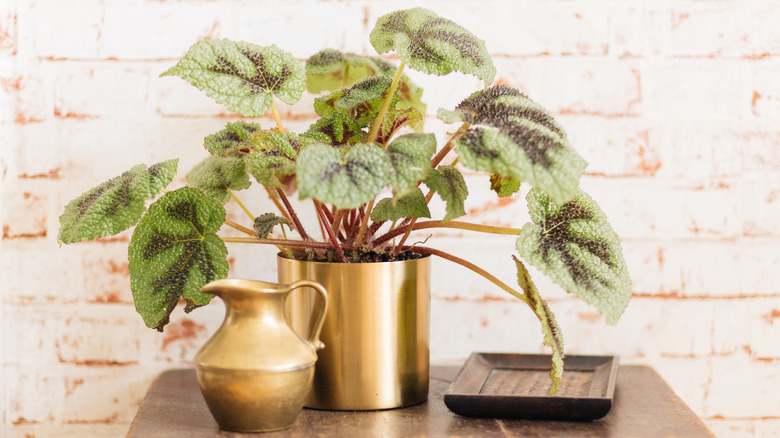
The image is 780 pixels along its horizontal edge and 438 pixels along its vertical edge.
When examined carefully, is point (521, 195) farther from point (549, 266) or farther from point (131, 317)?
point (131, 317)

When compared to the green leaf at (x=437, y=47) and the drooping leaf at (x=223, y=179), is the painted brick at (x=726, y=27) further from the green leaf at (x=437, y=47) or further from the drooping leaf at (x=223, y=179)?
the drooping leaf at (x=223, y=179)

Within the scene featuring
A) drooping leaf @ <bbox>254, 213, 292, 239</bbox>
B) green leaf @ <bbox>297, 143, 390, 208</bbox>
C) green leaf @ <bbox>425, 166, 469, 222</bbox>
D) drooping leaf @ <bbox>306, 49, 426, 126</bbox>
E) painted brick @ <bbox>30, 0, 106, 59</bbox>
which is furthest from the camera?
painted brick @ <bbox>30, 0, 106, 59</bbox>

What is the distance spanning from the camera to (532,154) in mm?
777

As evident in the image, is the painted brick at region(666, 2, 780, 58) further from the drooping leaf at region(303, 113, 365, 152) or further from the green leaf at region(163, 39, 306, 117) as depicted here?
the green leaf at region(163, 39, 306, 117)

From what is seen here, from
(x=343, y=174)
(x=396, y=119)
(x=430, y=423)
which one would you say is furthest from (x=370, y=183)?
(x=430, y=423)

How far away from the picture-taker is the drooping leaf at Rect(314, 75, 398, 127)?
→ 96 cm

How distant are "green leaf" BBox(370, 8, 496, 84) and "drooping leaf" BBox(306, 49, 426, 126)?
129mm

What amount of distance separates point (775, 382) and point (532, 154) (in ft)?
2.73

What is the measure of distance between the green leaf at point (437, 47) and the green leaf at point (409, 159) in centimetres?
10

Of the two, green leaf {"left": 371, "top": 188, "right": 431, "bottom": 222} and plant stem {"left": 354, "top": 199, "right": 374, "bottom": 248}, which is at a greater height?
green leaf {"left": 371, "top": 188, "right": 431, "bottom": 222}

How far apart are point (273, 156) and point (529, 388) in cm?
51

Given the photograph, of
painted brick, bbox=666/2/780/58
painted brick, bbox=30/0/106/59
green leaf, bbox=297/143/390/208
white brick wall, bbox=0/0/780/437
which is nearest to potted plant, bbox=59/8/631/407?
green leaf, bbox=297/143/390/208

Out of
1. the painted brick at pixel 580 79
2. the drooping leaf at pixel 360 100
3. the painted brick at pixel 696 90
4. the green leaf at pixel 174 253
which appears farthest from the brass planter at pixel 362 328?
the painted brick at pixel 696 90

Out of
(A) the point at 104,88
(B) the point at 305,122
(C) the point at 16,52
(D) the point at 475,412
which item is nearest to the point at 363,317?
(D) the point at 475,412
